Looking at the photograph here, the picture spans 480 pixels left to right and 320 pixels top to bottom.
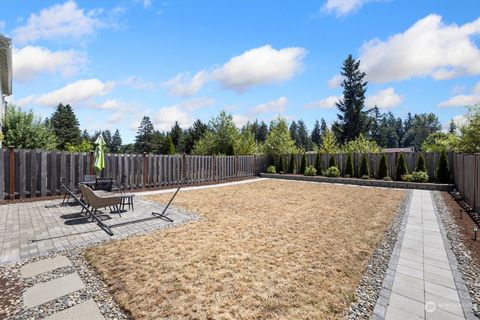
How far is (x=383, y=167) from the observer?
15.1 meters

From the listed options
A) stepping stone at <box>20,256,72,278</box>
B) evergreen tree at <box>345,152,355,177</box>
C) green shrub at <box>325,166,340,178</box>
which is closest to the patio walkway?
stepping stone at <box>20,256,72,278</box>

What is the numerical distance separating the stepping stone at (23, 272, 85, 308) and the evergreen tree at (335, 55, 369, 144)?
126 ft

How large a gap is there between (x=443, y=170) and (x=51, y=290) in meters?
16.4

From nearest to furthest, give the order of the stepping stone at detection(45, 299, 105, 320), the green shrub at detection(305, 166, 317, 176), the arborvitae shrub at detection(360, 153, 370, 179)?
1. the stepping stone at detection(45, 299, 105, 320)
2. the arborvitae shrub at detection(360, 153, 370, 179)
3. the green shrub at detection(305, 166, 317, 176)

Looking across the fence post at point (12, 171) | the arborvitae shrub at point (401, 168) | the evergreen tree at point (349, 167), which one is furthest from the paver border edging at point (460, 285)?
the evergreen tree at point (349, 167)

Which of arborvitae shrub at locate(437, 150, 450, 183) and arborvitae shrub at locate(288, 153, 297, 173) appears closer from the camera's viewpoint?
arborvitae shrub at locate(437, 150, 450, 183)

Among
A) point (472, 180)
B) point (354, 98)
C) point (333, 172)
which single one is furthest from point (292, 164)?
point (354, 98)

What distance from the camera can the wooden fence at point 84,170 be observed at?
309 inches

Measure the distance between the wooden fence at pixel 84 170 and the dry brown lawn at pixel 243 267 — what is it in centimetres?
597

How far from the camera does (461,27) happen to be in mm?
8508

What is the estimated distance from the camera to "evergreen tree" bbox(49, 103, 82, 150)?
142 feet

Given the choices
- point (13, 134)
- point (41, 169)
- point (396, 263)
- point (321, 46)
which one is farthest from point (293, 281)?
point (13, 134)

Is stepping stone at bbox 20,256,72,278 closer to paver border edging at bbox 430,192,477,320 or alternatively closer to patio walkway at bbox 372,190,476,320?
patio walkway at bbox 372,190,476,320

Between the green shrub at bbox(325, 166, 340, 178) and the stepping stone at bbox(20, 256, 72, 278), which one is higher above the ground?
the green shrub at bbox(325, 166, 340, 178)
